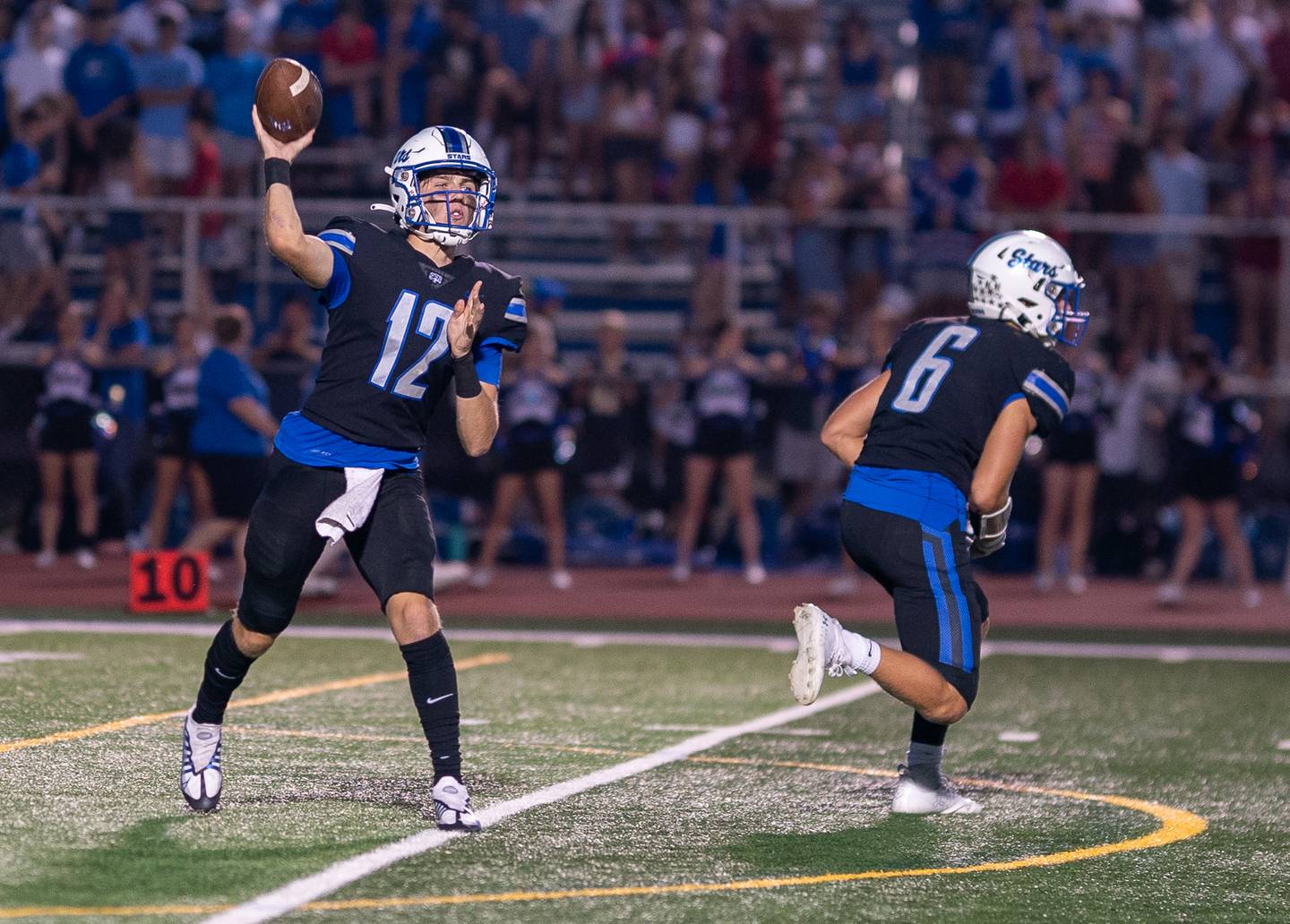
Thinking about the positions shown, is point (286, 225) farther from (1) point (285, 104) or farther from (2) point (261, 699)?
(2) point (261, 699)

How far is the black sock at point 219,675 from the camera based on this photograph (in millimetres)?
5754

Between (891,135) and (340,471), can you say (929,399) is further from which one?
(891,135)

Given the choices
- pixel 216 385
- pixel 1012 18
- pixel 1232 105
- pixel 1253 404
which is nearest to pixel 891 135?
pixel 1012 18

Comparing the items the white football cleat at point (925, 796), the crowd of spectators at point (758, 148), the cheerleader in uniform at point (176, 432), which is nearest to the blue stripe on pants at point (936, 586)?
the white football cleat at point (925, 796)

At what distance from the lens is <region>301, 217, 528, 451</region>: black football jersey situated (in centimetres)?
565

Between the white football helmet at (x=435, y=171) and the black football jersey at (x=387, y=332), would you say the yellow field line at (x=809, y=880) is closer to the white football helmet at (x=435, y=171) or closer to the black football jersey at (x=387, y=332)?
the black football jersey at (x=387, y=332)

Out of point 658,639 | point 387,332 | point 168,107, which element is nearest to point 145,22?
point 168,107

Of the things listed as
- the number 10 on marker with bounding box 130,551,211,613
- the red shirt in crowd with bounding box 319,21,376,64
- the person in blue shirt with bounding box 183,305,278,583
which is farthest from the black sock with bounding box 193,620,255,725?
the red shirt in crowd with bounding box 319,21,376,64

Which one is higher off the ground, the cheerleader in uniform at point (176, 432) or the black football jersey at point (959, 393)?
the black football jersey at point (959, 393)

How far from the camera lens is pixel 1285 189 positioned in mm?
16453

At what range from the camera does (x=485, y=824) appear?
5617mm

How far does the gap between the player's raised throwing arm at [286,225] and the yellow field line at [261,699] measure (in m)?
2.19

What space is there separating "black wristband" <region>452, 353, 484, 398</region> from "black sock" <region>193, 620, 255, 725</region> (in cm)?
99

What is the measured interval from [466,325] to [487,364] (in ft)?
0.86
